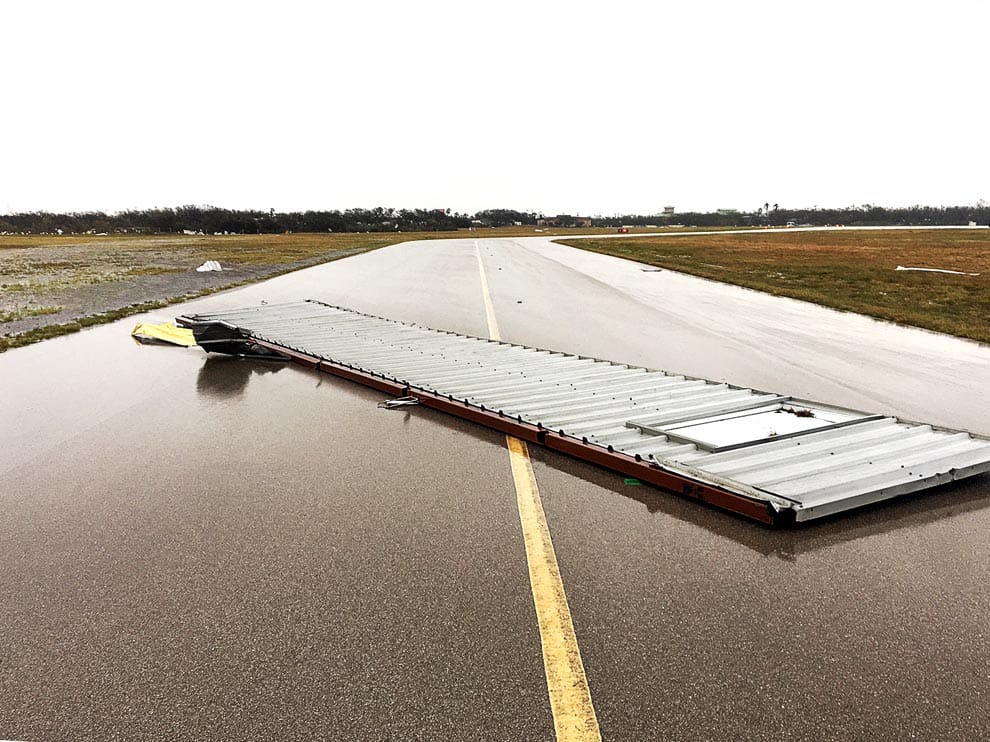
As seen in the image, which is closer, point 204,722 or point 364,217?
point 204,722

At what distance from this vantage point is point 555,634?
3127mm

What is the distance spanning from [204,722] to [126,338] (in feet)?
38.3

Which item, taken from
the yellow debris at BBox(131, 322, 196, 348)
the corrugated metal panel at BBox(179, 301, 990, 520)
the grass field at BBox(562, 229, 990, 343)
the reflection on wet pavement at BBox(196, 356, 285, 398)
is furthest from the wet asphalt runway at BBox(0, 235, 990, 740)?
the grass field at BBox(562, 229, 990, 343)

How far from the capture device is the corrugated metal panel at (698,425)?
4672mm

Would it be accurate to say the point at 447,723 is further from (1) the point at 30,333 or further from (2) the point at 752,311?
(2) the point at 752,311

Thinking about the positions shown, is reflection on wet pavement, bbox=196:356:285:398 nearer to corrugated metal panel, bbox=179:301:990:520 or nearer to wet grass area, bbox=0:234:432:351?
corrugated metal panel, bbox=179:301:990:520

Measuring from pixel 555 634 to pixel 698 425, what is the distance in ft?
11.0

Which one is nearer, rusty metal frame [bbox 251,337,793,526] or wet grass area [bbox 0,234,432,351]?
rusty metal frame [bbox 251,337,793,526]

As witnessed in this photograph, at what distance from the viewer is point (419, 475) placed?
5336mm

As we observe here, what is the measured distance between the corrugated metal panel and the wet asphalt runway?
22cm

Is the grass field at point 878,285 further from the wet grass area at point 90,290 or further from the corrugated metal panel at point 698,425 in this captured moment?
the wet grass area at point 90,290

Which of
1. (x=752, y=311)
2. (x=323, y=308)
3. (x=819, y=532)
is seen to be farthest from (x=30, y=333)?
(x=752, y=311)

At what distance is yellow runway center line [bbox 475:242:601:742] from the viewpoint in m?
2.57

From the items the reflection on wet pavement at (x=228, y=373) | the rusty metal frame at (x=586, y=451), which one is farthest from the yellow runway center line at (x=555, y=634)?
the reflection on wet pavement at (x=228, y=373)
